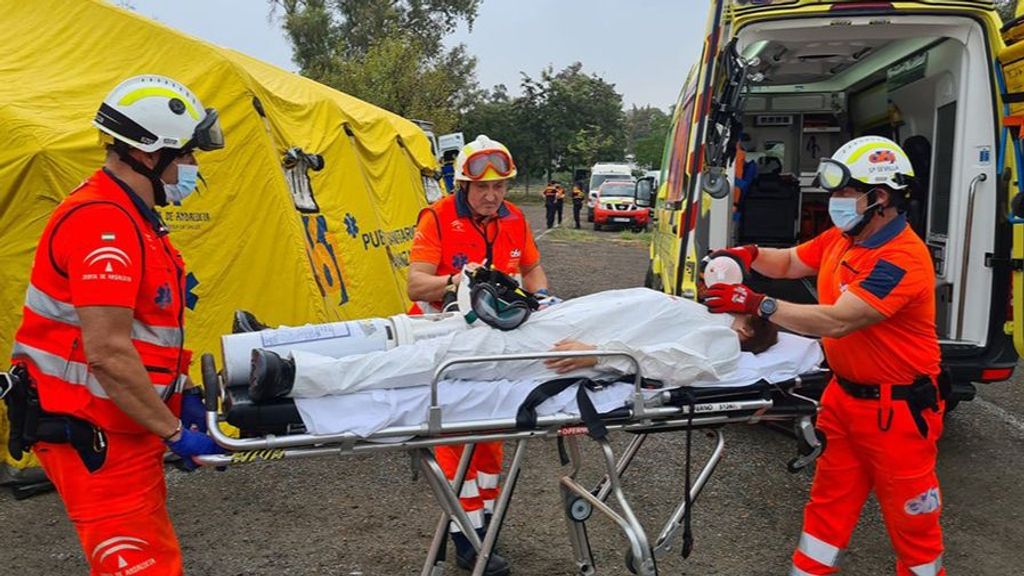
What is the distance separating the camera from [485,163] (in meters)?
3.49

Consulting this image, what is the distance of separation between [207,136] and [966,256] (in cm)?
400

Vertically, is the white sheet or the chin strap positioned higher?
the chin strap

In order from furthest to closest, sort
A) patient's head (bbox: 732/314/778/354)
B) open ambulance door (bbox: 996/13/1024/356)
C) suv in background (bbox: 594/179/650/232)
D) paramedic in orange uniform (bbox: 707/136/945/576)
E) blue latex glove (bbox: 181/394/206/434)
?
suv in background (bbox: 594/179/650/232), open ambulance door (bbox: 996/13/1024/356), patient's head (bbox: 732/314/778/354), paramedic in orange uniform (bbox: 707/136/945/576), blue latex glove (bbox: 181/394/206/434)

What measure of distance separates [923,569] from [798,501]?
1533 mm

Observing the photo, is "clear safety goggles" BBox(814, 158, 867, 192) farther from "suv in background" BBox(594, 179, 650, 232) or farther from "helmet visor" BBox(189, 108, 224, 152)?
"suv in background" BBox(594, 179, 650, 232)

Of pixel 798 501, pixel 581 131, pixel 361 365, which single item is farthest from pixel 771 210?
pixel 581 131

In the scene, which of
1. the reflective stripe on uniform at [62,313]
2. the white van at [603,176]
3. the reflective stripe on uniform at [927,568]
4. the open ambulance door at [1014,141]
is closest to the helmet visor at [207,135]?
the reflective stripe on uniform at [62,313]

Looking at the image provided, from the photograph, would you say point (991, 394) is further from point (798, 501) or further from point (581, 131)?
point (581, 131)

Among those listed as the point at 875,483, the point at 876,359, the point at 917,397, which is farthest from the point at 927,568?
the point at 876,359

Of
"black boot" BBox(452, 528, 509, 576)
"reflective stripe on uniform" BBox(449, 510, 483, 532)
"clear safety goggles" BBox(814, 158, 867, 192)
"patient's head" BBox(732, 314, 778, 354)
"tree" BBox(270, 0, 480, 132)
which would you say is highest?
"tree" BBox(270, 0, 480, 132)

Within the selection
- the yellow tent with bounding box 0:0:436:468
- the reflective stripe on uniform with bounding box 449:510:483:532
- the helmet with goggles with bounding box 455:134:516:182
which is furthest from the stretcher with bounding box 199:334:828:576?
the yellow tent with bounding box 0:0:436:468

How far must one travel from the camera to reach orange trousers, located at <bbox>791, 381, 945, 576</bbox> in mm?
2818

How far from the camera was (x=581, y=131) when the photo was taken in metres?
45.5

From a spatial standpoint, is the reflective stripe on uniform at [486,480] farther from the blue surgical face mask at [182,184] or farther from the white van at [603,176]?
the white van at [603,176]
